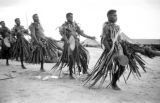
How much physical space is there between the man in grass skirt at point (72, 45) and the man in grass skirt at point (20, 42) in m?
2.99

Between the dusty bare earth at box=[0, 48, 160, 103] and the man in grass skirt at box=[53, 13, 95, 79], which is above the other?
the man in grass skirt at box=[53, 13, 95, 79]

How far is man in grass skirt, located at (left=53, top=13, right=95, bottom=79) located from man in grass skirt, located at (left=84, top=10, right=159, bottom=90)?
1388 millimetres

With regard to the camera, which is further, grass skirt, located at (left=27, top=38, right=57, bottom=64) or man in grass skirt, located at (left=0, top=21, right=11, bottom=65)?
man in grass skirt, located at (left=0, top=21, right=11, bottom=65)

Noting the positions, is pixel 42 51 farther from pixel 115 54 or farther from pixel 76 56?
pixel 115 54

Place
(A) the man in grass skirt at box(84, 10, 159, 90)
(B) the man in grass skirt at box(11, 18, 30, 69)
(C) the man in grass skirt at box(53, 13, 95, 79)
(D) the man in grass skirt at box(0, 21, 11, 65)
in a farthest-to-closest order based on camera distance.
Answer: (D) the man in grass skirt at box(0, 21, 11, 65)
(B) the man in grass skirt at box(11, 18, 30, 69)
(C) the man in grass skirt at box(53, 13, 95, 79)
(A) the man in grass skirt at box(84, 10, 159, 90)

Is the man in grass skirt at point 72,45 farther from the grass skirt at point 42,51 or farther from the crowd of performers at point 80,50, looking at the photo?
the grass skirt at point 42,51

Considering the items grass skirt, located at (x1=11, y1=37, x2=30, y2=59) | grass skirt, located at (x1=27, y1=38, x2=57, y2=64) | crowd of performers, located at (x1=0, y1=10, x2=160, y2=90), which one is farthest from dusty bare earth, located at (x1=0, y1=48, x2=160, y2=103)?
grass skirt, located at (x1=11, y1=37, x2=30, y2=59)

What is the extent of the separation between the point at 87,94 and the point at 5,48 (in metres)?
6.69

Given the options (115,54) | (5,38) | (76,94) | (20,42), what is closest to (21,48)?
(20,42)

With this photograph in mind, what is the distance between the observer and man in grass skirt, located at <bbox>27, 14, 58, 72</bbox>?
7543 mm

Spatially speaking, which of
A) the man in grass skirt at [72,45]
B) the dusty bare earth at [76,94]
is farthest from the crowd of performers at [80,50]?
the dusty bare earth at [76,94]

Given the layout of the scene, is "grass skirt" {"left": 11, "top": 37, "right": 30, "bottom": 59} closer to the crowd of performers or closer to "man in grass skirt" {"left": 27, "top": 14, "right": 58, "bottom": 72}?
the crowd of performers

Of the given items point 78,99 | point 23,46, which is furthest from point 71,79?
point 23,46

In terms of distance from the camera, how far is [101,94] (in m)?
4.29
